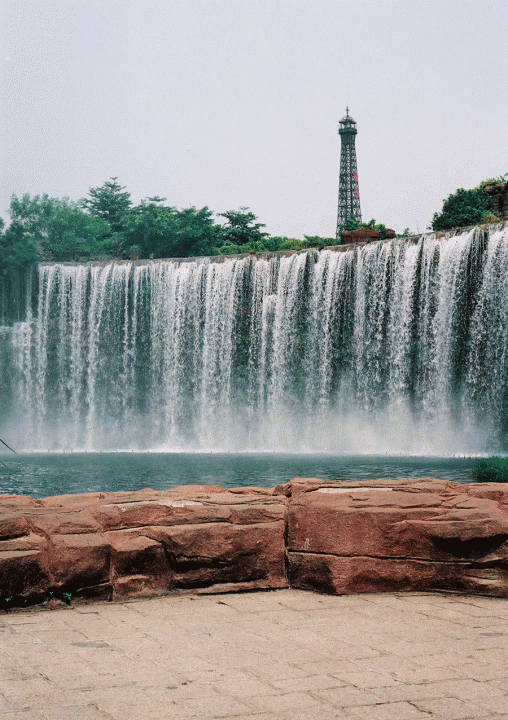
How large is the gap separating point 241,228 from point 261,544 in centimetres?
5129

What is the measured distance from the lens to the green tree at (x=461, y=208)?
48.9m

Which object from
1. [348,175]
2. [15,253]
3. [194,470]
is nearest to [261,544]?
[194,470]

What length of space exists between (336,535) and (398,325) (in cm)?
2380

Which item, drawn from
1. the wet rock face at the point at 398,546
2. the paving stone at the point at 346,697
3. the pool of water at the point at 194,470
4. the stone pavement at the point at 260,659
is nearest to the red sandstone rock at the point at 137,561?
the stone pavement at the point at 260,659

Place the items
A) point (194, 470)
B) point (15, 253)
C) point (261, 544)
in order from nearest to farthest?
point (261, 544) < point (194, 470) < point (15, 253)

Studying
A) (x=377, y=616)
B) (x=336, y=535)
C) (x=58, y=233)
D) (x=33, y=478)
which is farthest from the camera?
(x=58, y=233)

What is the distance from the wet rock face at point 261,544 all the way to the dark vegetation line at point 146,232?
33558 mm

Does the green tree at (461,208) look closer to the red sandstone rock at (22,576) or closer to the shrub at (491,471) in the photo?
the shrub at (491,471)

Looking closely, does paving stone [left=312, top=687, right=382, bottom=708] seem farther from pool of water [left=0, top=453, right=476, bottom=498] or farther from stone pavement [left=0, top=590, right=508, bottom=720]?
pool of water [left=0, top=453, right=476, bottom=498]

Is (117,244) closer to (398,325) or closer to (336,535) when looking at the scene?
(398,325)

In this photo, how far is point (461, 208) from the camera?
50.2 meters

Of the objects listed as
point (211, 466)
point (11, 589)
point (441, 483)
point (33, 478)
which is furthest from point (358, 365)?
point (11, 589)

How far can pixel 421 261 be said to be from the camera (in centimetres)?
2822

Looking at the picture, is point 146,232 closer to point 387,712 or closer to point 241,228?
point 241,228
